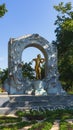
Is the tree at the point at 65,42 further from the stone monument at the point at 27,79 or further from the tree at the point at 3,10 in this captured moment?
the tree at the point at 3,10

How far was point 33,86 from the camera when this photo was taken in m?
22.5

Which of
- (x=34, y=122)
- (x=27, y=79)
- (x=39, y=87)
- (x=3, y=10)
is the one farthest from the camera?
(x=27, y=79)

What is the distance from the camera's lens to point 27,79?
74.0ft

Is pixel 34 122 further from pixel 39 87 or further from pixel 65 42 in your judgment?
pixel 65 42

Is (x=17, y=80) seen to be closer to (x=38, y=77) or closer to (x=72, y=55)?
(x=38, y=77)

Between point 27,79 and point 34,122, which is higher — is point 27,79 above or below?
above

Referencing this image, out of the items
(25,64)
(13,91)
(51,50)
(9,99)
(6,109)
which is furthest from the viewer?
(25,64)

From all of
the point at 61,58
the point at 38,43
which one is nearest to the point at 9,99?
the point at 38,43

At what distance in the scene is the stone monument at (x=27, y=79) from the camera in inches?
873

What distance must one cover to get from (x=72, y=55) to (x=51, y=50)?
203 centimetres

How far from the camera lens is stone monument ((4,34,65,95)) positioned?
2217cm

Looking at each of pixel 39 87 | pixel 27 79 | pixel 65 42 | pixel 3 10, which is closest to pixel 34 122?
pixel 3 10

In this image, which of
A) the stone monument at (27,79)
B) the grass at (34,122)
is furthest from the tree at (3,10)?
the stone monument at (27,79)

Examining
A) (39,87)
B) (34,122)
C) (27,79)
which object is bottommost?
(34,122)
